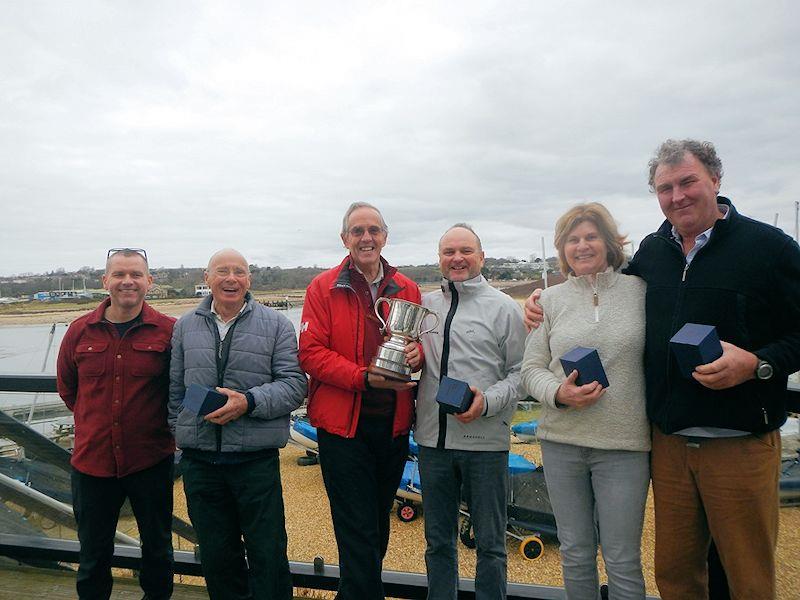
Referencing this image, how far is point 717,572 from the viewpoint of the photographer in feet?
7.02

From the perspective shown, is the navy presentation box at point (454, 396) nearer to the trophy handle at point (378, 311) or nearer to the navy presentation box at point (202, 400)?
the trophy handle at point (378, 311)

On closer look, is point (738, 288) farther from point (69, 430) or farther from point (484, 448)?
point (69, 430)

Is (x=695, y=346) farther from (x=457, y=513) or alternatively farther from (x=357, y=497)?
(x=357, y=497)

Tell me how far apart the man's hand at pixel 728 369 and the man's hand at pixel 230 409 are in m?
1.86

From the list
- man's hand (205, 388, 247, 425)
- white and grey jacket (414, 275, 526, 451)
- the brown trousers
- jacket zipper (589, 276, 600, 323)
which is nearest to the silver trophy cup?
white and grey jacket (414, 275, 526, 451)

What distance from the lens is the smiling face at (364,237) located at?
2.52 metres

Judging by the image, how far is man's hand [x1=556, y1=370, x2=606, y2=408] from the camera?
1955 mm

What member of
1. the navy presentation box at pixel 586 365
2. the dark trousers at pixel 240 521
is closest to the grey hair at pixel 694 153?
the navy presentation box at pixel 586 365

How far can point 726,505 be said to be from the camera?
5.96 ft

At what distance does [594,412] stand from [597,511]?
16.9 inches

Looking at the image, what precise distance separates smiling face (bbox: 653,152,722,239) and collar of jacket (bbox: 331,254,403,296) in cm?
127

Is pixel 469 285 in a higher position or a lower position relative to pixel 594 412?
higher

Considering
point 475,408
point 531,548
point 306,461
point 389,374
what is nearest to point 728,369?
point 475,408

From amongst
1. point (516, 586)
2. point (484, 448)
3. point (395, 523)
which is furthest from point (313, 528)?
point (484, 448)
